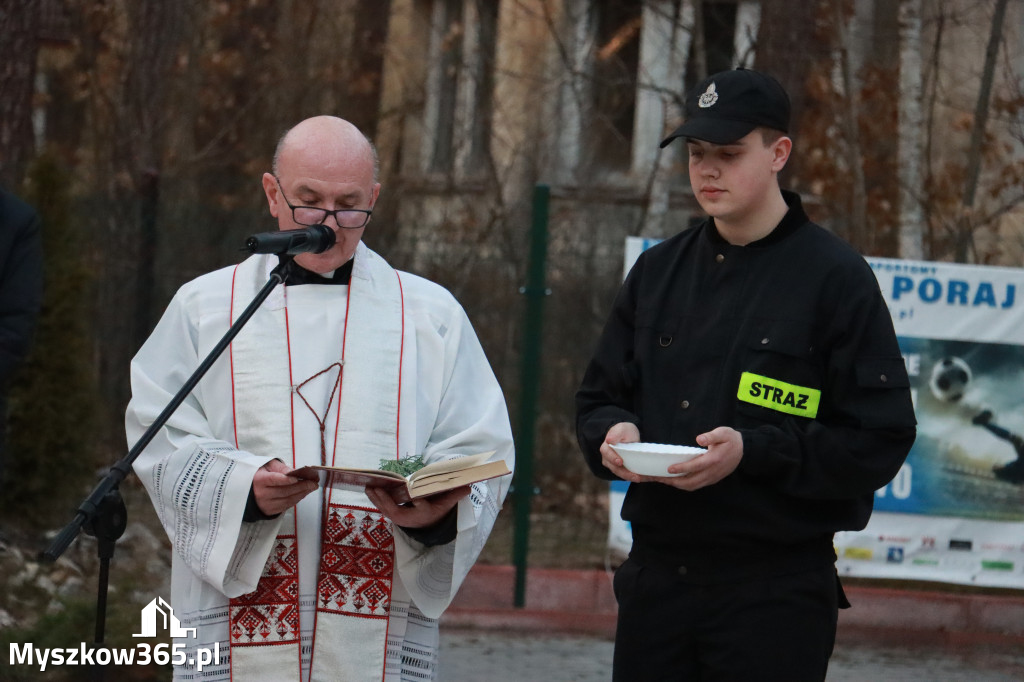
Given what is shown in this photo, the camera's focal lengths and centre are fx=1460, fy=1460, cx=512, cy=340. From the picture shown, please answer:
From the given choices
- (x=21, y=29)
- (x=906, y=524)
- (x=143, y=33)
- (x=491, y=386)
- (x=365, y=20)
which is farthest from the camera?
(x=365, y=20)

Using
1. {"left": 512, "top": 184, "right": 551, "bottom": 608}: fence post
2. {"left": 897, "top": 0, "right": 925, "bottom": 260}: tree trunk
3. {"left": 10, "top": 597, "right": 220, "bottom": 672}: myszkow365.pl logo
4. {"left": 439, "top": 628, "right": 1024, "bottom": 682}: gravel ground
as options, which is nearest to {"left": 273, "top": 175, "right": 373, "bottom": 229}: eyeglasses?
{"left": 10, "top": 597, "right": 220, "bottom": 672}: myszkow365.pl logo

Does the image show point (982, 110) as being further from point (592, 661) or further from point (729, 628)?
point (729, 628)

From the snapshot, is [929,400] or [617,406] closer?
[617,406]

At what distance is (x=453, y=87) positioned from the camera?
64.7 feet

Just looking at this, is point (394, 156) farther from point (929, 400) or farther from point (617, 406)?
point (617, 406)

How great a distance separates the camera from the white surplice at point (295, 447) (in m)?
3.54

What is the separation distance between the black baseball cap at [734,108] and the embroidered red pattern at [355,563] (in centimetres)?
123

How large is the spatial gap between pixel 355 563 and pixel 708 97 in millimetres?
1441

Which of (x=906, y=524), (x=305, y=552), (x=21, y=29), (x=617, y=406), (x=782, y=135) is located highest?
(x=21, y=29)

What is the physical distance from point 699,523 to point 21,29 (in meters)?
6.59

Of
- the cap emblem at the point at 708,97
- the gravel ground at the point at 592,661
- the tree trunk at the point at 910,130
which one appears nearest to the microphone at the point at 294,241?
the cap emblem at the point at 708,97

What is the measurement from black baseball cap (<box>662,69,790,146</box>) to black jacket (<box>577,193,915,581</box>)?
24cm

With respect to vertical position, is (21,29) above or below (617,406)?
above

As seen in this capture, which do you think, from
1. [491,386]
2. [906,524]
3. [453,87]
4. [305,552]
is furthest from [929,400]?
[453,87]
